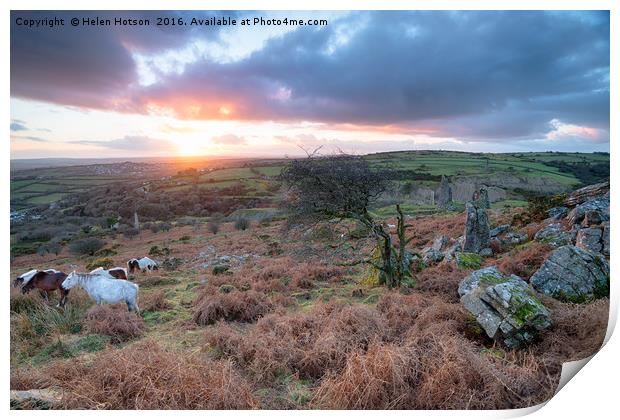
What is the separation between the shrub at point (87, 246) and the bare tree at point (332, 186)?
1357 centimetres

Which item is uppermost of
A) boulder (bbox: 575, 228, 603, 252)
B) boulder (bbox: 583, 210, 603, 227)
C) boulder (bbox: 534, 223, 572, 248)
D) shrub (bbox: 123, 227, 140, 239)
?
boulder (bbox: 583, 210, 603, 227)

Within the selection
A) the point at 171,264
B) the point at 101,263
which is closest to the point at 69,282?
the point at 171,264

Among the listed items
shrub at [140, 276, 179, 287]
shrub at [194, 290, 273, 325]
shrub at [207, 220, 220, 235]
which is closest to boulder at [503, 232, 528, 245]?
shrub at [194, 290, 273, 325]

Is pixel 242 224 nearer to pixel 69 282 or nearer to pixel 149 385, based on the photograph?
pixel 69 282

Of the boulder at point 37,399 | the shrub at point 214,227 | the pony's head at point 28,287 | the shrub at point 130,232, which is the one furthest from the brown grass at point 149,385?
the shrub at point 130,232

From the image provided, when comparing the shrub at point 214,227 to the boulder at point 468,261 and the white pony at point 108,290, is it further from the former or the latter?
the boulder at point 468,261

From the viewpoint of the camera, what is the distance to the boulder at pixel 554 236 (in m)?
9.66

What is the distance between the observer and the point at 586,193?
1164 cm

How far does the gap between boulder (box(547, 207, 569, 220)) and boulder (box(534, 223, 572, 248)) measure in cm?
115

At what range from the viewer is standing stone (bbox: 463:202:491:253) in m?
11.5

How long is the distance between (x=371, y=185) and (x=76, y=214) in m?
11.4

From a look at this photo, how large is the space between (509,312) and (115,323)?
7.49 m

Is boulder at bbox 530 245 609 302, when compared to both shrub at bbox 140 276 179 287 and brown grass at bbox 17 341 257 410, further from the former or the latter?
shrub at bbox 140 276 179 287

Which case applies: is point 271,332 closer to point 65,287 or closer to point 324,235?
point 324,235
